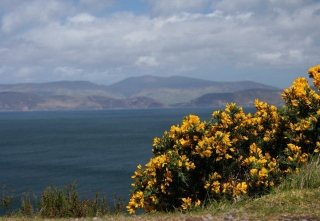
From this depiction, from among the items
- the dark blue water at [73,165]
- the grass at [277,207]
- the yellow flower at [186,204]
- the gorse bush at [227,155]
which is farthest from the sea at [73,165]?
the grass at [277,207]

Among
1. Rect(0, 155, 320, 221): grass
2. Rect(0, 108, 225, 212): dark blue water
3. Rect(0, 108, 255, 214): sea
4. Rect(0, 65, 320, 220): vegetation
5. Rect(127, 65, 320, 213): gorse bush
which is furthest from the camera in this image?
Rect(0, 108, 225, 212): dark blue water

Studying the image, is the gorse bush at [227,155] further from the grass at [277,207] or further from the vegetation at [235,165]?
the grass at [277,207]

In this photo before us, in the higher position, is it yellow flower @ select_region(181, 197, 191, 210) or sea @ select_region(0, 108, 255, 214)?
yellow flower @ select_region(181, 197, 191, 210)

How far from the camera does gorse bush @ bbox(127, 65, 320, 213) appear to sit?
9.39 metres

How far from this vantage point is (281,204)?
8055 mm

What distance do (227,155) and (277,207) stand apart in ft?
6.33

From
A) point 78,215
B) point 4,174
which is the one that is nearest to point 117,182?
point 4,174

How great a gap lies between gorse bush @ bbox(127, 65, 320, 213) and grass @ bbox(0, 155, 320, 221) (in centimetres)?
41

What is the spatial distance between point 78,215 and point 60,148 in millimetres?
61543

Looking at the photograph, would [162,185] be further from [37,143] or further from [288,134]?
[37,143]

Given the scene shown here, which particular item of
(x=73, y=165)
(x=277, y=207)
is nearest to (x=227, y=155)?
(x=277, y=207)

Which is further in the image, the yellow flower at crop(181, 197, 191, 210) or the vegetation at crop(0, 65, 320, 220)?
the yellow flower at crop(181, 197, 191, 210)

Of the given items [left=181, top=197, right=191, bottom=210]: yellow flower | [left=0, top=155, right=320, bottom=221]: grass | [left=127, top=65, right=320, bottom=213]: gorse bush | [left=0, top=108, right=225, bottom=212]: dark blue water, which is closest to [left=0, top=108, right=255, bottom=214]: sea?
[left=0, top=108, right=225, bottom=212]: dark blue water

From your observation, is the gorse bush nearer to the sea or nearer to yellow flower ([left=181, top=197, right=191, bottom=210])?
yellow flower ([left=181, top=197, right=191, bottom=210])
